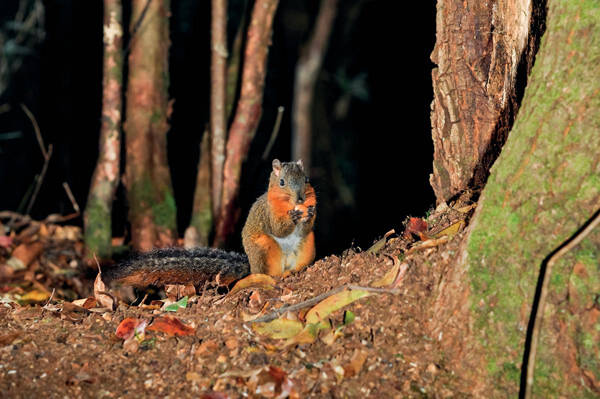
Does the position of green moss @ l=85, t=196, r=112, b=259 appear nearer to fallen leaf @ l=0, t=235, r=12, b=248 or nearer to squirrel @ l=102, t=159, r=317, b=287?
fallen leaf @ l=0, t=235, r=12, b=248

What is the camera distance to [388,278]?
3098mm

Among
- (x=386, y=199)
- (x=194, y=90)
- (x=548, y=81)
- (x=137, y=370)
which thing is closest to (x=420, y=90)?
(x=386, y=199)

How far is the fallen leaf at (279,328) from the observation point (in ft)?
10.00

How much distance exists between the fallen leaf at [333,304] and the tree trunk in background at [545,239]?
48 cm

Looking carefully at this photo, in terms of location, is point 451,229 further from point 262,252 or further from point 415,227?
point 262,252

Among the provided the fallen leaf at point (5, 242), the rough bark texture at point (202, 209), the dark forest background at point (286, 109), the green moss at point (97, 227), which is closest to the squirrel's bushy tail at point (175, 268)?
the dark forest background at point (286, 109)

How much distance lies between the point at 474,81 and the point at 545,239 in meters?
1.59

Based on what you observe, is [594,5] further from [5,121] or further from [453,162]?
[5,121]

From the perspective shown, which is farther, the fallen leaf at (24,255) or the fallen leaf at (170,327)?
the fallen leaf at (24,255)

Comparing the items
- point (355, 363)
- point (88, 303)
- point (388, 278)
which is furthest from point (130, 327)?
point (388, 278)

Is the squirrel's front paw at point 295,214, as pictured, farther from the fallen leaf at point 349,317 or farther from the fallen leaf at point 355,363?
the fallen leaf at point 355,363

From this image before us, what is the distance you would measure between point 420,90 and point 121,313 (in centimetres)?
768

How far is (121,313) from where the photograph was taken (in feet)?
Result: 11.3

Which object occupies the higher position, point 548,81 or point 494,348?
point 548,81
